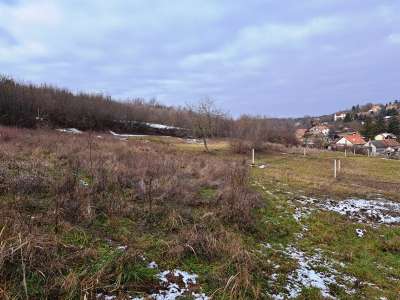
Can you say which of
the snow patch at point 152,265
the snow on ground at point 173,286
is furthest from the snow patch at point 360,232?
the snow patch at point 152,265

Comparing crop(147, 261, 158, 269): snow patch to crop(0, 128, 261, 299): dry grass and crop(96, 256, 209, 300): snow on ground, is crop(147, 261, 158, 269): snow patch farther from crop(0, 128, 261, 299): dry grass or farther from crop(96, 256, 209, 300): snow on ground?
crop(0, 128, 261, 299): dry grass

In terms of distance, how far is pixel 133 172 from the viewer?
10.2m

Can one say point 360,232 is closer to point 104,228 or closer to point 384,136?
point 104,228

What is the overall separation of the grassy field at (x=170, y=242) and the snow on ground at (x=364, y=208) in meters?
0.31

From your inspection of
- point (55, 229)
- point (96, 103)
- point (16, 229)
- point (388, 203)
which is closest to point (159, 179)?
point (55, 229)

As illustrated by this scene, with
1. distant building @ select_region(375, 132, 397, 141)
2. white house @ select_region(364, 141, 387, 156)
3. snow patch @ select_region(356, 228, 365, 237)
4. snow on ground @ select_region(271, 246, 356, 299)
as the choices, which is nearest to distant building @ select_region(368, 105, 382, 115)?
distant building @ select_region(375, 132, 397, 141)

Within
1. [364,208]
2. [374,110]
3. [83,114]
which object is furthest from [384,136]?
[374,110]

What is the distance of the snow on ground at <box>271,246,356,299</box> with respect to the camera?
15.4ft

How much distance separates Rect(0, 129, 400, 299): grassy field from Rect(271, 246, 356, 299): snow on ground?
0.8 inches

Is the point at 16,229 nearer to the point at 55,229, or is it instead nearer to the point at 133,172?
the point at 55,229

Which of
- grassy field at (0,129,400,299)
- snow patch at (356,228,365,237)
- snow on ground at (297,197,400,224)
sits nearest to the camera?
grassy field at (0,129,400,299)

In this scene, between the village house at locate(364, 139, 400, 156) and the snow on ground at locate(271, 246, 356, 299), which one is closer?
the snow on ground at locate(271, 246, 356, 299)

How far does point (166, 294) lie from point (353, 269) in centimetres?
353

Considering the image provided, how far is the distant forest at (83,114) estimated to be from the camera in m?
43.2
